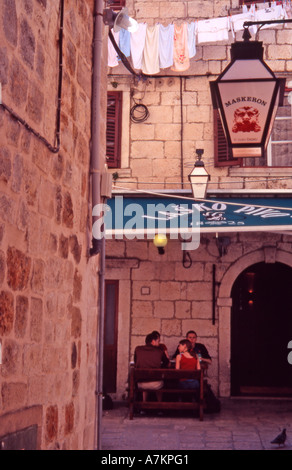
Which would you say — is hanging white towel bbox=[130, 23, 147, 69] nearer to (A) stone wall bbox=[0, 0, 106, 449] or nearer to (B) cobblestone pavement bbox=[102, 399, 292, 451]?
(B) cobblestone pavement bbox=[102, 399, 292, 451]

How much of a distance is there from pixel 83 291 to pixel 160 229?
4.61 meters

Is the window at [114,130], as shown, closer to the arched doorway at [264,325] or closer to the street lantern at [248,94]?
the arched doorway at [264,325]

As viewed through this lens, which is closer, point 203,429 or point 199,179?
point 203,429

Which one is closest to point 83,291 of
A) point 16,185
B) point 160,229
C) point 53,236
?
point 53,236

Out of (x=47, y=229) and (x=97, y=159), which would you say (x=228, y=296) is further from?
(x=47, y=229)

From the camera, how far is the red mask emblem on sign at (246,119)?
616 centimetres

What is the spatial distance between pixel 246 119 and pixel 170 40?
585 centimetres

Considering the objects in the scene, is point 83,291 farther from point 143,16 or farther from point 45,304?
point 143,16

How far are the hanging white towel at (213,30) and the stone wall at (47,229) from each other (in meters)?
6.80

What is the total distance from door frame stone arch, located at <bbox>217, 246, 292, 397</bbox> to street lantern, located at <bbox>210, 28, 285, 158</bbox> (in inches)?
222

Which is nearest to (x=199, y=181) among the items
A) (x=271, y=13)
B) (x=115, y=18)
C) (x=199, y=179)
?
(x=199, y=179)

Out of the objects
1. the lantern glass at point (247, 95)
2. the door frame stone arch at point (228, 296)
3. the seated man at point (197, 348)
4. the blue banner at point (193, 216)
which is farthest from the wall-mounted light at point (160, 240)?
the lantern glass at point (247, 95)

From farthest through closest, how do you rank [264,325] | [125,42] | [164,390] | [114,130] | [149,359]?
[264,325], [114,130], [125,42], [149,359], [164,390]

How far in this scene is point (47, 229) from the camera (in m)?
3.83
